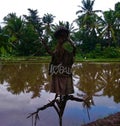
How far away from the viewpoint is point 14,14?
5575 centimetres

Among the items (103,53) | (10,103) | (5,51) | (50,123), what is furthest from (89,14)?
(5,51)

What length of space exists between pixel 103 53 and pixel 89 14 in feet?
21.0

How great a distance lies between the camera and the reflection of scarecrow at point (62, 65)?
4078 millimetres

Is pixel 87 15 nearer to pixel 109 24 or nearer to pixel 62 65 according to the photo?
pixel 109 24

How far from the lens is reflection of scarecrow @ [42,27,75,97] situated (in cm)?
408

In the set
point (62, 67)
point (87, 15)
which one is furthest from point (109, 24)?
point (62, 67)

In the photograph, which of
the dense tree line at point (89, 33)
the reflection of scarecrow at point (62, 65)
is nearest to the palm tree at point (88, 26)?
the dense tree line at point (89, 33)

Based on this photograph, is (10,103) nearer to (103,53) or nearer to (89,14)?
(103,53)

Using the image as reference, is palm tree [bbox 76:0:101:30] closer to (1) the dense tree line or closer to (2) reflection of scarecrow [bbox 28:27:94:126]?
(1) the dense tree line

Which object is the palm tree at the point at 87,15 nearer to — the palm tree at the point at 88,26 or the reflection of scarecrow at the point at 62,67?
the palm tree at the point at 88,26

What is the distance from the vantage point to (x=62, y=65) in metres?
4.07

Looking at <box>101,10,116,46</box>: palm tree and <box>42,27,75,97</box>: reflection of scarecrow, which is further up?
<box>101,10,116,46</box>: palm tree

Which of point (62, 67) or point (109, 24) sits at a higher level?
point (109, 24)

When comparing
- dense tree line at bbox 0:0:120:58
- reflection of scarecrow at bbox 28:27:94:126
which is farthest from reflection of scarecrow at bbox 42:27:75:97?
dense tree line at bbox 0:0:120:58
